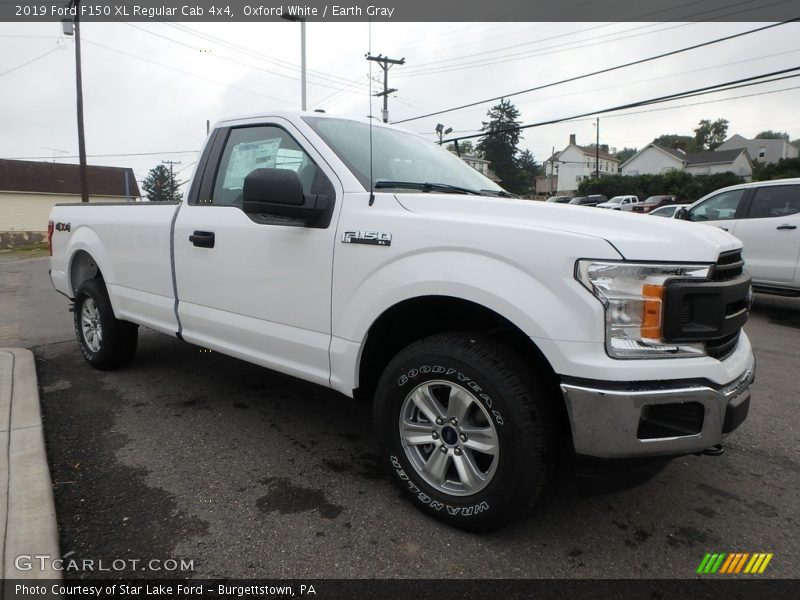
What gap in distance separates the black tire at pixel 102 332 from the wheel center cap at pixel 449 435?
3.30m

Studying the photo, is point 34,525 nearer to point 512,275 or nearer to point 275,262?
point 275,262

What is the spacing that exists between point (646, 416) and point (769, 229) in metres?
6.88

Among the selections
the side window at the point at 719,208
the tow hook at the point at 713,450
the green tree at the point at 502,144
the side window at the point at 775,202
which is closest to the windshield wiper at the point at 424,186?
the tow hook at the point at 713,450

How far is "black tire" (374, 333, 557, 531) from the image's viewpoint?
2180mm

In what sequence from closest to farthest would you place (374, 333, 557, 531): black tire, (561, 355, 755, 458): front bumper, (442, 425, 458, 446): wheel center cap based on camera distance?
(561, 355, 755, 458): front bumper < (374, 333, 557, 531): black tire < (442, 425, 458, 446): wheel center cap

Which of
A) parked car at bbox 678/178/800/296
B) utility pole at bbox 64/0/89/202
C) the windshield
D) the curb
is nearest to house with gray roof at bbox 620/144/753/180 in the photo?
utility pole at bbox 64/0/89/202

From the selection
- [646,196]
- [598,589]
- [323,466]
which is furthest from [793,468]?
[646,196]

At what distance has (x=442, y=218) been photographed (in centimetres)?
243

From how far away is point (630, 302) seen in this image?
2016 millimetres

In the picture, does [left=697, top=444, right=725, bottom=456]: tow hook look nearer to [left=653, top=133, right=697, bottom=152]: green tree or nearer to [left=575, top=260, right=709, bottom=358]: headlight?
[left=575, top=260, right=709, bottom=358]: headlight

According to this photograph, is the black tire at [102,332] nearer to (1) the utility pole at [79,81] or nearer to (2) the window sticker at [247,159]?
(2) the window sticker at [247,159]

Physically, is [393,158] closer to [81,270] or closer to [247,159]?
[247,159]

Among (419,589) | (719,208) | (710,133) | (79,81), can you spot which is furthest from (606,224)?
(710,133)

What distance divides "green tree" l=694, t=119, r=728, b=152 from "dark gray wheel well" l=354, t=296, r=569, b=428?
107616 millimetres
